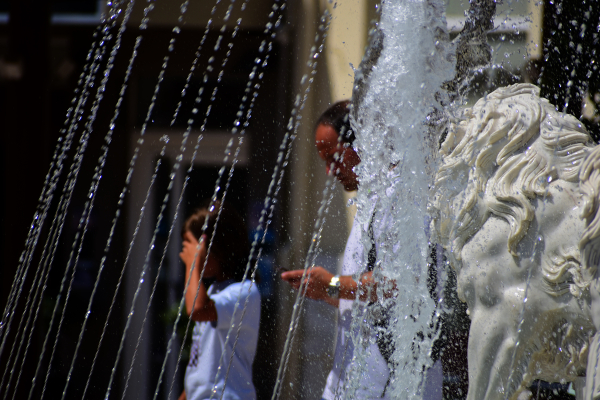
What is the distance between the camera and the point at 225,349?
292 centimetres

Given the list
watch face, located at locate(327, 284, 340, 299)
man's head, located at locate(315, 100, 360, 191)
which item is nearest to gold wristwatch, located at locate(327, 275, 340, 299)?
watch face, located at locate(327, 284, 340, 299)

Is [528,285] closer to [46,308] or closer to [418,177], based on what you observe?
[418,177]

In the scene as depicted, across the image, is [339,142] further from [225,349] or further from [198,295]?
[225,349]

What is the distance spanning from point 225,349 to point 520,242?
1.70m

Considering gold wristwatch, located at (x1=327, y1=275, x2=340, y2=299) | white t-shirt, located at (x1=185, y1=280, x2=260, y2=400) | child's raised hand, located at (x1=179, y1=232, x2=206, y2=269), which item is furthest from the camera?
child's raised hand, located at (x1=179, y1=232, x2=206, y2=269)

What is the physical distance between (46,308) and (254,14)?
379cm

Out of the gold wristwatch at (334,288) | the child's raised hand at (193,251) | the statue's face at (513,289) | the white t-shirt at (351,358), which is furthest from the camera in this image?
the child's raised hand at (193,251)

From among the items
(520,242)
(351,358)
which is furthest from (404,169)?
(351,358)

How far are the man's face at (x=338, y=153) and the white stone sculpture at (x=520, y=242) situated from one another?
81cm

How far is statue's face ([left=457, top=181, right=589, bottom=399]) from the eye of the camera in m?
1.83

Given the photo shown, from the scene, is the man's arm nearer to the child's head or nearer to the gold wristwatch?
the gold wristwatch

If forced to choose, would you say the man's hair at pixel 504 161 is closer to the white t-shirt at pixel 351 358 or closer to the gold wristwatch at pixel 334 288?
the white t-shirt at pixel 351 358

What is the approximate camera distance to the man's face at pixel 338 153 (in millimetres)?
2910

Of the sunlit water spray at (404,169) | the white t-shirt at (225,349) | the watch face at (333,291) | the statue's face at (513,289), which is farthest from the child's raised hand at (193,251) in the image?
the statue's face at (513,289)
